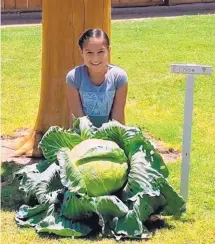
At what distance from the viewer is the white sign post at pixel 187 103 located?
455 cm

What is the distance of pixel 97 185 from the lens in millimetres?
4270

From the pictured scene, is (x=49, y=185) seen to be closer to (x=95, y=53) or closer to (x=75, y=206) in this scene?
(x=75, y=206)

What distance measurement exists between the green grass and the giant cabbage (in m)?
0.12

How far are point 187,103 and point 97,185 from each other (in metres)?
0.90

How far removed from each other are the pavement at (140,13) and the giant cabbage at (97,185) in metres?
9.14

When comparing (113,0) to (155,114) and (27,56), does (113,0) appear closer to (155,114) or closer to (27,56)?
(27,56)

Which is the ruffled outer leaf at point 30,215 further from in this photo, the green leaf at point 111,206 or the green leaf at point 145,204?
the green leaf at point 145,204

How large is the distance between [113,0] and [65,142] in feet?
33.6

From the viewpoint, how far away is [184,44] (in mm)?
11055

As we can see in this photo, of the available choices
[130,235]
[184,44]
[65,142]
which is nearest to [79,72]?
[65,142]

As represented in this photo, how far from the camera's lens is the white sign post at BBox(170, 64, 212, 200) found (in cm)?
455

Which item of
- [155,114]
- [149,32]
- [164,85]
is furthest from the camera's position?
[149,32]

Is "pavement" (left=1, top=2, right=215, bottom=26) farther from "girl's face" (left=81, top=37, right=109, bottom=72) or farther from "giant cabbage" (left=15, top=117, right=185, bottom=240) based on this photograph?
"giant cabbage" (left=15, top=117, right=185, bottom=240)

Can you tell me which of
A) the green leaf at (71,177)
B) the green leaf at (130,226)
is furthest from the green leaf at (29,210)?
the green leaf at (130,226)
